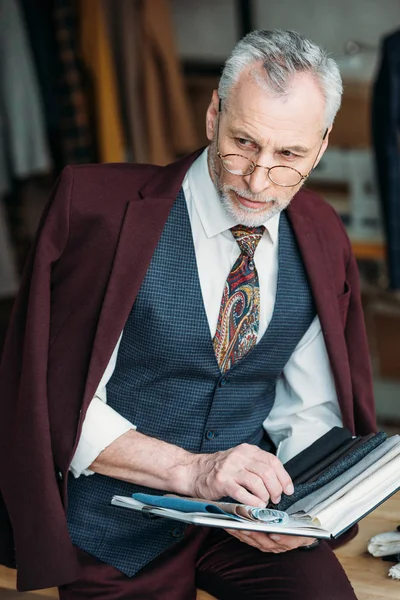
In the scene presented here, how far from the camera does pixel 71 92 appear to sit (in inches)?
177

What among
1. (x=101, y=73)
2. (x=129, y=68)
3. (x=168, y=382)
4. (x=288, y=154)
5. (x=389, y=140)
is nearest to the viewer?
(x=288, y=154)

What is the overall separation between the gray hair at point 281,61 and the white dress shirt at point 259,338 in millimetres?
248

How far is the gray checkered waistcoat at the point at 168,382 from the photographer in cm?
186

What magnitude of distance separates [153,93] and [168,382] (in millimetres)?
2949

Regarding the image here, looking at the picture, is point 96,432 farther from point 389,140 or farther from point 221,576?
point 389,140

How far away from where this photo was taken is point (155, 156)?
4633 millimetres

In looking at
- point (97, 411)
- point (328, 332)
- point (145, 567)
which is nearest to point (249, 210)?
point (328, 332)

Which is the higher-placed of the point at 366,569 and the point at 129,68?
the point at 129,68

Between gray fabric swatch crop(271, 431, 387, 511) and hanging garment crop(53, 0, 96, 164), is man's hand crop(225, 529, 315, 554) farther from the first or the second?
hanging garment crop(53, 0, 96, 164)

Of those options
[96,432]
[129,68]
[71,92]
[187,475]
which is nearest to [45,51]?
[71,92]

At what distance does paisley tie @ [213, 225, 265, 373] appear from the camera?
1.90m

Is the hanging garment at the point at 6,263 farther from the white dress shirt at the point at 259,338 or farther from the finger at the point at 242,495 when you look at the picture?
the finger at the point at 242,495

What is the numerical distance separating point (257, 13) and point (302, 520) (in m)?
3.53

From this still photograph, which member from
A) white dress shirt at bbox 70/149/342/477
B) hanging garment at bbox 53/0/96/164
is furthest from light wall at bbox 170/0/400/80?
white dress shirt at bbox 70/149/342/477
